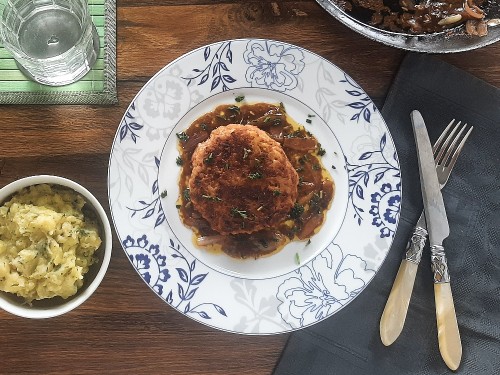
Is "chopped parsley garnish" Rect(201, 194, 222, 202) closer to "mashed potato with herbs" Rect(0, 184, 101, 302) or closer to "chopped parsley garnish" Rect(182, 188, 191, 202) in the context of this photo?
"chopped parsley garnish" Rect(182, 188, 191, 202)

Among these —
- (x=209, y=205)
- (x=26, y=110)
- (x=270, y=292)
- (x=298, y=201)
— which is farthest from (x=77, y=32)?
(x=270, y=292)

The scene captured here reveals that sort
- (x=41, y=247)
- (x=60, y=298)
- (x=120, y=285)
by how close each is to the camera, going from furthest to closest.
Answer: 1. (x=120, y=285)
2. (x=60, y=298)
3. (x=41, y=247)

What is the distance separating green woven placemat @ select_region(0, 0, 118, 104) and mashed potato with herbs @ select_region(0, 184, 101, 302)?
1.07ft

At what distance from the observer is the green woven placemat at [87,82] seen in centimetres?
195

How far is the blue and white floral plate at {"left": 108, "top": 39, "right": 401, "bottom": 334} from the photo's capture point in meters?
1.90

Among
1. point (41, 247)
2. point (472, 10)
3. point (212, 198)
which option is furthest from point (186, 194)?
point (472, 10)

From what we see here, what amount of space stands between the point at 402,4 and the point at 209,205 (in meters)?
0.85

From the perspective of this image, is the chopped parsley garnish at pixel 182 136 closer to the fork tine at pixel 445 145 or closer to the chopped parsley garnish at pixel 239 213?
the chopped parsley garnish at pixel 239 213

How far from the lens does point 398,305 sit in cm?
197

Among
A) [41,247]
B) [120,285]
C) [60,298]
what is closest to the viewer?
[41,247]

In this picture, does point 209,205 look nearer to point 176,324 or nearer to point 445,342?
point 176,324

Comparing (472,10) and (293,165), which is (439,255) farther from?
(472,10)

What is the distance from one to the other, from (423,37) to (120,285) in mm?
1199

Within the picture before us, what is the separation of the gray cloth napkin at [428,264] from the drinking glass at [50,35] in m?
0.96
